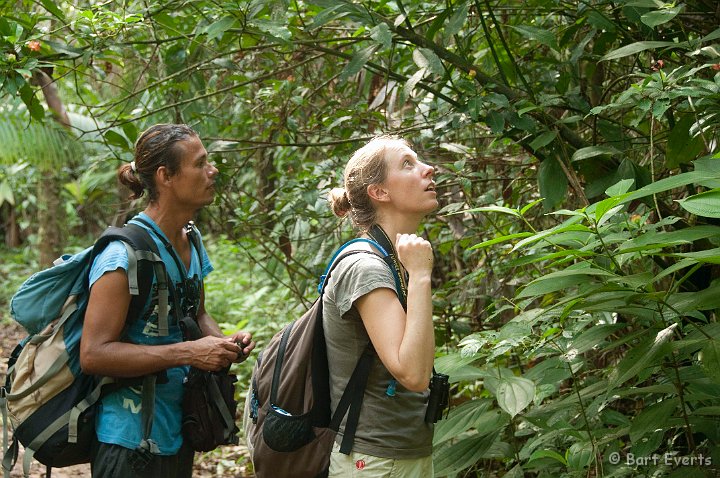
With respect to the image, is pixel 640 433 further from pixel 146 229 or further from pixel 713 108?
pixel 146 229

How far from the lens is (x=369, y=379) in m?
2.36

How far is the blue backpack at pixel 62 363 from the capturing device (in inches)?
109

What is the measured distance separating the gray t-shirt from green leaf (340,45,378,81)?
129cm

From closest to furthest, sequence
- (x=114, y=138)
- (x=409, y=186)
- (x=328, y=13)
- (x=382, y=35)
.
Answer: (x=409, y=186)
(x=382, y=35)
(x=328, y=13)
(x=114, y=138)

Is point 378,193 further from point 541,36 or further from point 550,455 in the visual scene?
point 541,36

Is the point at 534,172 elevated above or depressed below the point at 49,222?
above

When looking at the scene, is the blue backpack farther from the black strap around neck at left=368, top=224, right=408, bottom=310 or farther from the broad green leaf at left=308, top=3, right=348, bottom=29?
the broad green leaf at left=308, top=3, right=348, bottom=29

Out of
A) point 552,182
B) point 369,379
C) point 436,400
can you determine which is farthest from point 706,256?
point 552,182

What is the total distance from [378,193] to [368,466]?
→ 823mm

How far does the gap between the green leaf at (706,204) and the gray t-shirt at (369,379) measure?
0.80 meters

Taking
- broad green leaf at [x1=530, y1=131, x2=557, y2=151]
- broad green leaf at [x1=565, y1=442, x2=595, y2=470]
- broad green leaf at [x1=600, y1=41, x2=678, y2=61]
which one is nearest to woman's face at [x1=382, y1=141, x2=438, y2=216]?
broad green leaf at [x1=530, y1=131, x2=557, y2=151]

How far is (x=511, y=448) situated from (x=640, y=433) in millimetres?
842

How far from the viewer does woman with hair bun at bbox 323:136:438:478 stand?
218 centimetres

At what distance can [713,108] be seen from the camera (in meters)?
2.88
